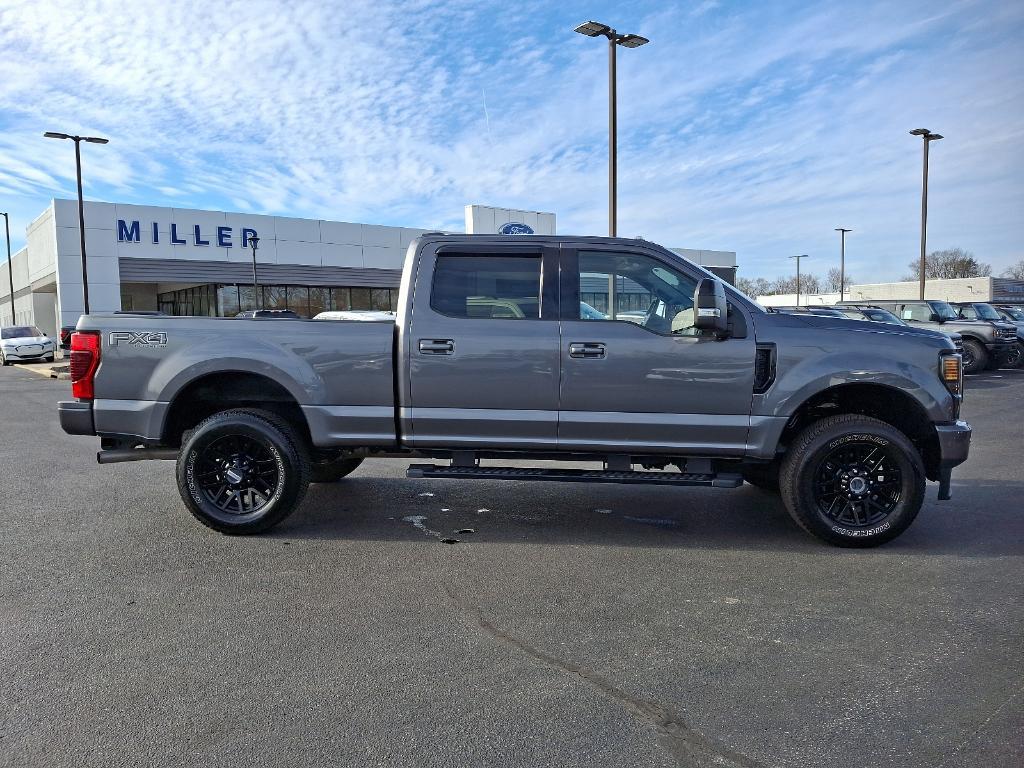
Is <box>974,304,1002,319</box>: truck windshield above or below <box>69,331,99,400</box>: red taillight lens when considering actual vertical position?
above

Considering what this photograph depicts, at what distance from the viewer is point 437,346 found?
5.24 m

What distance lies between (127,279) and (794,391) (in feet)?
105

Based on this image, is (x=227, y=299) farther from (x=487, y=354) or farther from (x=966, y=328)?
(x=487, y=354)

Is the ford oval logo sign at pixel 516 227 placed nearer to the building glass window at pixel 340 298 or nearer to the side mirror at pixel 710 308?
the building glass window at pixel 340 298

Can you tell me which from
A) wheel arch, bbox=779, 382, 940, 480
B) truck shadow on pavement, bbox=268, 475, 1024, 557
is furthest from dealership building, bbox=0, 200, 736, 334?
wheel arch, bbox=779, 382, 940, 480

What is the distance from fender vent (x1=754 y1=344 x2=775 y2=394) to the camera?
16.7ft

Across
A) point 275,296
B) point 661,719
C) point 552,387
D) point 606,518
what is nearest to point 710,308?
point 552,387

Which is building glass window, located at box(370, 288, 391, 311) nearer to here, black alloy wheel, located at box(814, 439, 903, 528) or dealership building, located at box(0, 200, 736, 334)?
dealership building, located at box(0, 200, 736, 334)

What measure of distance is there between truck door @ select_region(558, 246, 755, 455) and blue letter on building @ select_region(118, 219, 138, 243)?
98.9 ft

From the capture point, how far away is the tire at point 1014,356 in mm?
18641

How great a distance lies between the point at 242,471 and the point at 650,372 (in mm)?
3006

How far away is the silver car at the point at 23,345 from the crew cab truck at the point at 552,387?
29.3 m

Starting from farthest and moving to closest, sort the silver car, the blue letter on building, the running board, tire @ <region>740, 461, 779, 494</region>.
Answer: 1. the blue letter on building
2. the silver car
3. tire @ <region>740, 461, 779, 494</region>
4. the running board

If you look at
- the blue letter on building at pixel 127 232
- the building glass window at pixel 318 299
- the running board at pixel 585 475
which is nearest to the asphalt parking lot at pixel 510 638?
the running board at pixel 585 475
